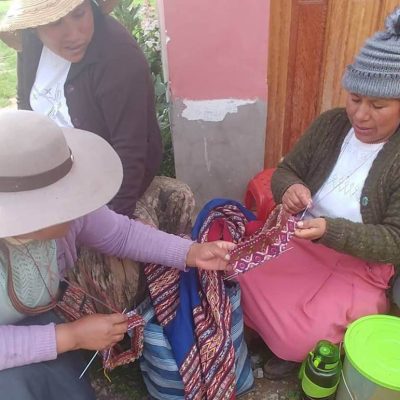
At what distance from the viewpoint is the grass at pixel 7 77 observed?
17.4 ft

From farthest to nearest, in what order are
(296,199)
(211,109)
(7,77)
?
(7,77)
(211,109)
(296,199)

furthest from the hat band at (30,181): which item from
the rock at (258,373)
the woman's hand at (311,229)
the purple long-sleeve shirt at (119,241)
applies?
the rock at (258,373)

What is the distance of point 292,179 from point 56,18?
1252mm

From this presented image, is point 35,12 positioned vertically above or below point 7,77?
above

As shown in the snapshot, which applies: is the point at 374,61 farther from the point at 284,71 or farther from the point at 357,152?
the point at 284,71

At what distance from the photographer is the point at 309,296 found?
2186 millimetres

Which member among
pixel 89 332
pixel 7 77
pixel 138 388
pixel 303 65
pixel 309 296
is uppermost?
pixel 303 65

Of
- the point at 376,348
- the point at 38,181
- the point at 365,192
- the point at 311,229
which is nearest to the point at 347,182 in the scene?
the point at 365,192

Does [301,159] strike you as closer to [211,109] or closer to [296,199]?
[296,199]

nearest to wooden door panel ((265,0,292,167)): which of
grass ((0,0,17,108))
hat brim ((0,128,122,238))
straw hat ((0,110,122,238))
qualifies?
hat brim ((0,128,122,238))

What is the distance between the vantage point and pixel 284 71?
122 inches

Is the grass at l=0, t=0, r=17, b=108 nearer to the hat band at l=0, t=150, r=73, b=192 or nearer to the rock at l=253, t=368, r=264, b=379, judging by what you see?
the rock at l=253, t=368, r=264, b=379

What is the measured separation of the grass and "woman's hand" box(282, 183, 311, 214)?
151 inches

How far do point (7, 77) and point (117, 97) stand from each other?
4136mm
